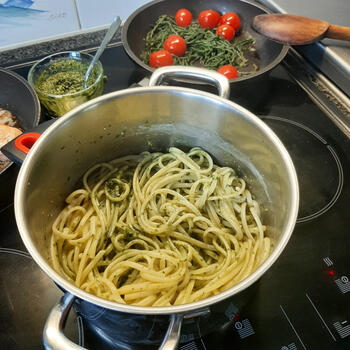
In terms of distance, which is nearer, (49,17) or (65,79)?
(65,79)

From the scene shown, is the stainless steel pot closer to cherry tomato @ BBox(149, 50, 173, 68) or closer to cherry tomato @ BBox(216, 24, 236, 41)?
cherry tomato @ BBox(149, 50, 173, 68)

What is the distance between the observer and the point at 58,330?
66cm

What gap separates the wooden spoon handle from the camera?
4.82 feet

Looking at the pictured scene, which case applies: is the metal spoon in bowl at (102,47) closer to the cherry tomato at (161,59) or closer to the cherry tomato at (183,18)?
the cherry tomato at (161,59)

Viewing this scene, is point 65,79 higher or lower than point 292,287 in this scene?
higher

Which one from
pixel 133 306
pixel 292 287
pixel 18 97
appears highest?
pixel 133 306

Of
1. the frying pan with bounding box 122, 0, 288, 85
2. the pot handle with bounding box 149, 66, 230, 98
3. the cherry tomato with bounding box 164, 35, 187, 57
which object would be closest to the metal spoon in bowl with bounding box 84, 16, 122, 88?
the frying pan with bounding box 122, 0, 288, 85

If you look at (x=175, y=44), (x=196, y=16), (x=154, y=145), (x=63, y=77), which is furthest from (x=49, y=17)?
(x=154, y=145)

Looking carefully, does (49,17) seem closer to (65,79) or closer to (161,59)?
(65,79)

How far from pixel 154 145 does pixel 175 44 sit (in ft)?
2.59

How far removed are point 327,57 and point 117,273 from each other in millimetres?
1328

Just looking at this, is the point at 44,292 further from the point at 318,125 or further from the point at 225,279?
the point at 318,125

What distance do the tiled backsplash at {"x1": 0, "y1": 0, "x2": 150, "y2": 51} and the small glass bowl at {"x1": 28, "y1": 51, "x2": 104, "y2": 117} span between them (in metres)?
0.26

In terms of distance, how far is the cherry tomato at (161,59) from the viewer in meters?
1.69
